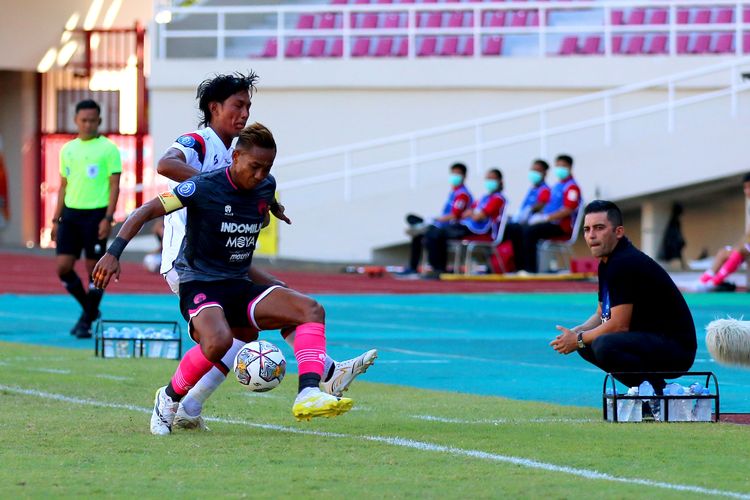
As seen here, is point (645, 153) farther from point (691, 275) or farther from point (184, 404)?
point (184, 404)

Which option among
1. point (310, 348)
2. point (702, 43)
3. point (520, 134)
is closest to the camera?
point (310, 348)

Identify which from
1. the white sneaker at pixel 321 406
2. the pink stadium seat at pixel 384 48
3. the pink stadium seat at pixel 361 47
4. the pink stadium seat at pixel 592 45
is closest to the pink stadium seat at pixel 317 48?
the pink stadium seat at pixel 361 47

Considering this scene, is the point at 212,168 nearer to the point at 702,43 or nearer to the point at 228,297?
the point at 228,297

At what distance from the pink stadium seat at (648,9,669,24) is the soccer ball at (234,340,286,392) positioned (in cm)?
2380

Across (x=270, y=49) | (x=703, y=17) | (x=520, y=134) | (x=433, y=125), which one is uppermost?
(x=703, y=17)

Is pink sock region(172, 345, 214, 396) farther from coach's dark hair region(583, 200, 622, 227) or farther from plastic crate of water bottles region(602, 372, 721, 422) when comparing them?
coach's dark hair region(583, 200, 622, 227)

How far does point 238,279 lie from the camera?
840cm

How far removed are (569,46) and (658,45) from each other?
65.6 inches

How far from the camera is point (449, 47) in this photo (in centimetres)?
3080

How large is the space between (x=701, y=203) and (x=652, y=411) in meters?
20.2

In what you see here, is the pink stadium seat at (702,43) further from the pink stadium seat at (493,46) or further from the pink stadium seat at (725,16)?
the pink stadium seat at (493,46)

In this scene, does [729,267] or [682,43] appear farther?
[682,43]

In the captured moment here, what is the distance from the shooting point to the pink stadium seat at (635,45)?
97.8ft

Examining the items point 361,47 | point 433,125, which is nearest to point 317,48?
point 361,47
